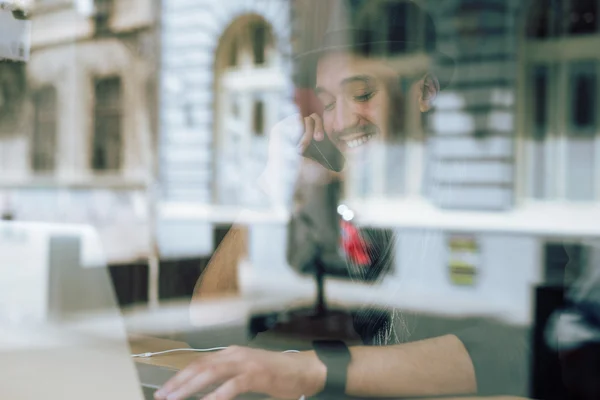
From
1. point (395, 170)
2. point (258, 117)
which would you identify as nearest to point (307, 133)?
point (395, 170)

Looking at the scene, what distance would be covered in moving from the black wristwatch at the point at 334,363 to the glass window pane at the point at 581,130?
11.7 feet

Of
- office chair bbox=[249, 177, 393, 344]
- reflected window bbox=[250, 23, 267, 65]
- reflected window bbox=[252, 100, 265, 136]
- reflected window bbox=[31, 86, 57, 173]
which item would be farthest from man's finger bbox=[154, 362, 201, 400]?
reflected window bbox=[31, 86, 57, 173]

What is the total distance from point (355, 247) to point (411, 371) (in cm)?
13

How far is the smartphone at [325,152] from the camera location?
0.53m

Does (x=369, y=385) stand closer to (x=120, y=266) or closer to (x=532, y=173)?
(x=532, y=173)

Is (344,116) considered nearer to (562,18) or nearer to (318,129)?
(318,129)

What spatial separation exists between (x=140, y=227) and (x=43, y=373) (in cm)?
473

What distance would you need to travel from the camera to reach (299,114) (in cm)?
56

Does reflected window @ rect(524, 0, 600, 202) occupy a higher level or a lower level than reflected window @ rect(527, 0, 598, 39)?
lower

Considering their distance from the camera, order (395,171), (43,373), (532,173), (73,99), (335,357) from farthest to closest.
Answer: (73,99) < (395,171) < (532,173) < (43,373) < (335,357)

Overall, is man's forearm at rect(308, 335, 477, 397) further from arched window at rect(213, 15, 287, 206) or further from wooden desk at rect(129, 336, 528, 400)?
arched window at rect(213, 15, 287, 206)

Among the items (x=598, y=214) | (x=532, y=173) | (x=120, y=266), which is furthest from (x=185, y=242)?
(x=598, y=214)

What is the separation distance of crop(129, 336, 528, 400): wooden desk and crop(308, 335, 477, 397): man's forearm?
0.02 m

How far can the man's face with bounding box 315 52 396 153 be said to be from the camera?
53cm
